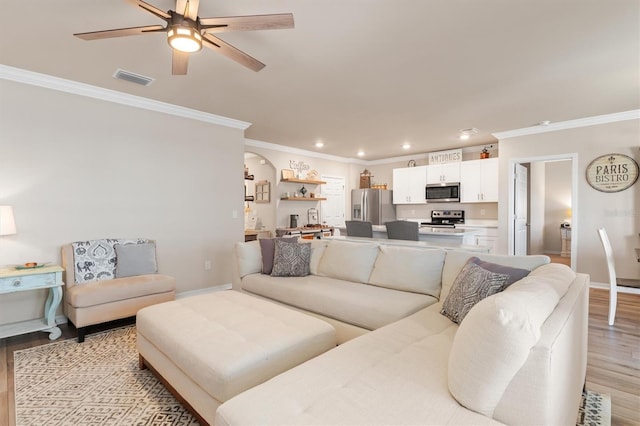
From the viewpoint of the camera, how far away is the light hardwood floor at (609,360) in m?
1.93

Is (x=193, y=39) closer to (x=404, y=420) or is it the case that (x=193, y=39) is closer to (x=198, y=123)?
(x=404, y=420)

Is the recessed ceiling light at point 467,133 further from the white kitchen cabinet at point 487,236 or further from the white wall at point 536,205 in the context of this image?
the white wall at point 536,205

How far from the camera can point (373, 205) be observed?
7.46 meters

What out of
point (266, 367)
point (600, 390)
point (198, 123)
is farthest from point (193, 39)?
point (600, 390)

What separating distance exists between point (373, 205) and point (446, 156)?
191 cm

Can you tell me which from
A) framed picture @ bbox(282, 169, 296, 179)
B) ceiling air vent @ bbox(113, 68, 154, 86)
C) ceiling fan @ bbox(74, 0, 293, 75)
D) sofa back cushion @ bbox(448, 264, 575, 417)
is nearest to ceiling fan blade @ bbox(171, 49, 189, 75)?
ceiling fan @ bbox(74, 0, 293, 75)

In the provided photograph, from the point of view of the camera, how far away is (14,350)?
274 cm

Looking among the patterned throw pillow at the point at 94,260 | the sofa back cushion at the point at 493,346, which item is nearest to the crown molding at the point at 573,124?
the sofa back cushion at the point at 493,346

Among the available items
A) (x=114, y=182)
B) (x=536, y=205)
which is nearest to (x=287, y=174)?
(x=114, y=182)

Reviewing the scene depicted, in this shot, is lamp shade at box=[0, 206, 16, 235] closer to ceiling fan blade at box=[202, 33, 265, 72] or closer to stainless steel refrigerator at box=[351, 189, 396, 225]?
ceiling fan blade at box=[202, 33, 265, 72]

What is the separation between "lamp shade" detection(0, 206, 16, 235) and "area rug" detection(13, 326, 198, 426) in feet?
3.45

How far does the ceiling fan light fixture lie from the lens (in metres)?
1.95

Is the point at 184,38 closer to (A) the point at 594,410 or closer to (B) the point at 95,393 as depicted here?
(B) the point at 95,393

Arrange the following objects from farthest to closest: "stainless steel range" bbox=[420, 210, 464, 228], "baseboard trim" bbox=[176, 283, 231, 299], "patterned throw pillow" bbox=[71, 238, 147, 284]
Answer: "stainless steel range" bbox=[420, 210, 464, 228] → "baseboard trim" bbox=[176, 283, 231, 299] → "patterned throw pillow" bbox=[71, 238, 147, 284]
